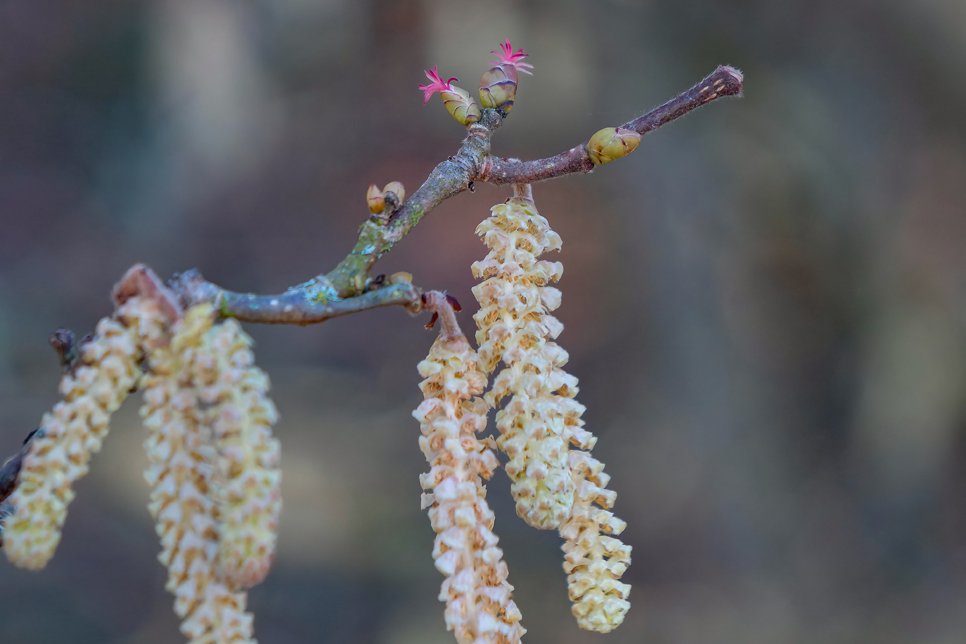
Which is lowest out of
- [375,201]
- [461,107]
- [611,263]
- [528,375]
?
[528,375]

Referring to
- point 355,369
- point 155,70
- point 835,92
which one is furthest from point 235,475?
point 835,92

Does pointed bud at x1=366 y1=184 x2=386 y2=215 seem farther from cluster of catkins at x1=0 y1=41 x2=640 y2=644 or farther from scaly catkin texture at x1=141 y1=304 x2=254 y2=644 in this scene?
scaly catkin texture at x1=141 y1=304 x2=254 y2=644

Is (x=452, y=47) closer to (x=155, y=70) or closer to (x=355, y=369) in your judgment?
(x=155, y=70)

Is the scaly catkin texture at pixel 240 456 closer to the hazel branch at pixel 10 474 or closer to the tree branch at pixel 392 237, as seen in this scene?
the tree branch at pixel 392 237

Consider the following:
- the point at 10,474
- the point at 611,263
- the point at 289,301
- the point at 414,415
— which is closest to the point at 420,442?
the point at 414,415

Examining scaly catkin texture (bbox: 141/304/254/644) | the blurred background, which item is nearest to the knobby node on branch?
scaly catkin texture (bbox: 141/304/254/644)

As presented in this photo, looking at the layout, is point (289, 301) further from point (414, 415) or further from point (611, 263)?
point (611, 263)

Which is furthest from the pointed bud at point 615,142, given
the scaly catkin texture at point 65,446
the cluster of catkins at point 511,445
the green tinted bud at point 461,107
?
the scaly catkin texture at point 65,446
